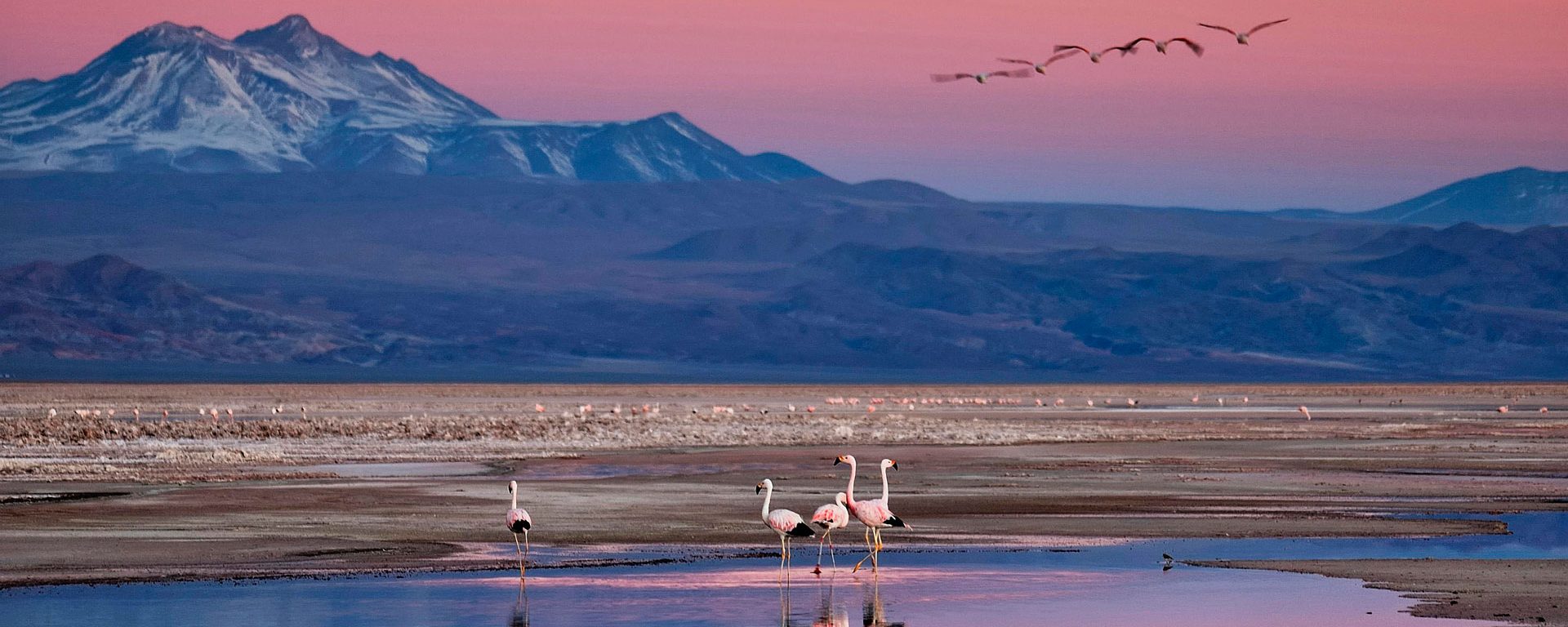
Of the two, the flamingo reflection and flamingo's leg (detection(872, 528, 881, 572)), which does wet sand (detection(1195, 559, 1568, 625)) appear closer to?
flamingo's leg (detection(872, 528, 881, 572))

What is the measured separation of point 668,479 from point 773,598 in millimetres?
17238

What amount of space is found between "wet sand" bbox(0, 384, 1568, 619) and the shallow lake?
137 cm

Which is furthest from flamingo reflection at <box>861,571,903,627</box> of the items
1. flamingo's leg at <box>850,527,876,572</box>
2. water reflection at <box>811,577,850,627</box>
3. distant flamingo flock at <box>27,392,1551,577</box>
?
flamingo's leg at <box>850,527,876,572</box>

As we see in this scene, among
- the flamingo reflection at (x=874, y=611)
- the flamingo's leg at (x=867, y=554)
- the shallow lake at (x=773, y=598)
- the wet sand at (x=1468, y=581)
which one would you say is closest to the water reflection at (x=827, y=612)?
the shallow lake at (x=773, y=598)

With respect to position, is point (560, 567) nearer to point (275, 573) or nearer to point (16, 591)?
point (275, 573)

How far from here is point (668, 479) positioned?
37.1 m

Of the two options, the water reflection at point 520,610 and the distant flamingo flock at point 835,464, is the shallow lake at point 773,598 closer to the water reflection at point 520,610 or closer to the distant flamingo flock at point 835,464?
the water reflection at point 520,610

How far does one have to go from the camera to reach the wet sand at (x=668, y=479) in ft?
82.3

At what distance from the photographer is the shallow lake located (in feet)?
60.4

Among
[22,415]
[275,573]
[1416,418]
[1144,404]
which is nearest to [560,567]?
[275,573]

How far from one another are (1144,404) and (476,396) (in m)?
31.6

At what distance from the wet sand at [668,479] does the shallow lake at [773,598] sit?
1.37 meters

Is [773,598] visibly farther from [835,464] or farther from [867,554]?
[835,464]

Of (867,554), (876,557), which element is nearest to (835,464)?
(867,554)
